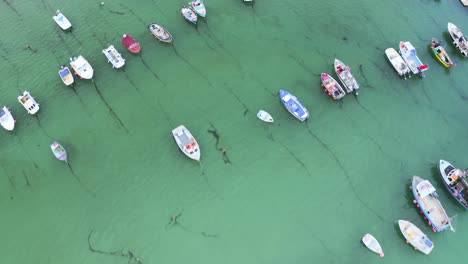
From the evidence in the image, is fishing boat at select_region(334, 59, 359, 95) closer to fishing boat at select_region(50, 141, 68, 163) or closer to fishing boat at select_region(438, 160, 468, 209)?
fishing boat at select_region(438, 160, 468, 209)

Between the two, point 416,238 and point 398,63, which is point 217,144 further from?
point 398,63

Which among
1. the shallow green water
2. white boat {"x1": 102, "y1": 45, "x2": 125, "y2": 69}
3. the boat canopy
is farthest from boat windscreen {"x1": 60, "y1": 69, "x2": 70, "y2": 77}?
the boat canopy

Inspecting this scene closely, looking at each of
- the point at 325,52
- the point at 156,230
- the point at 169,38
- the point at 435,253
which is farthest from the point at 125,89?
the point at 435,253

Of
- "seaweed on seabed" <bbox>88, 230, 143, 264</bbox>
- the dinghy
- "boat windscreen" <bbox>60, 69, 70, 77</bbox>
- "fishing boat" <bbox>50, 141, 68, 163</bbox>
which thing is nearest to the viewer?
"seaweed on seabed" <bbox>88, 230, 143, 264</bbox>

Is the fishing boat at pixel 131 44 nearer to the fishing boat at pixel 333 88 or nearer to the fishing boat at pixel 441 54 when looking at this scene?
the fishing boat at pixel 333 88

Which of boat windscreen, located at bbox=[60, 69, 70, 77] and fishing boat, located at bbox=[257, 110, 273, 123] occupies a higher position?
fishing boat, located at bbox=[257, 110, 273, 123]

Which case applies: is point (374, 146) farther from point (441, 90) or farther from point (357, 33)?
point (357, 33)

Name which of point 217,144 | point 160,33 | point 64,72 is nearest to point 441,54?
point 217,144
